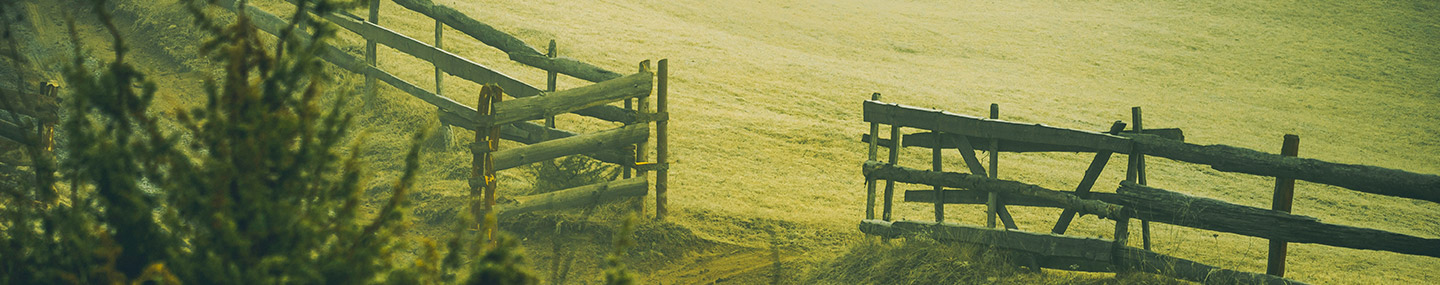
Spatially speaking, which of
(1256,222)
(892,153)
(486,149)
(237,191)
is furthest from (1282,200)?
(237,191)

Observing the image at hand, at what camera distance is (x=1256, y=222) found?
6438 millimetres

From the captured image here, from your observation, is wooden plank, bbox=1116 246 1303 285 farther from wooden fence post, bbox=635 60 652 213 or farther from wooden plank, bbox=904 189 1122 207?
wooden fence post, bbox=635 60 652 213

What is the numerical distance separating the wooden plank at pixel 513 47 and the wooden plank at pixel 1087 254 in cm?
333

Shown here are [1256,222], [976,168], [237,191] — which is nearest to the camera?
[237,191]

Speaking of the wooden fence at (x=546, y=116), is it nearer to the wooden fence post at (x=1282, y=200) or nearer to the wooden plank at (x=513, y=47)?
the wooden plank at (x=513, y=47)

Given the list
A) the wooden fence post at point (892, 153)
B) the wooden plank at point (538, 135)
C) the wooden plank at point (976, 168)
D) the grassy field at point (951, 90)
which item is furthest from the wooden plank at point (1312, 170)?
the wooden plank at point (538, 135)

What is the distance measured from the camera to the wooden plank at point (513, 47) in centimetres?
944

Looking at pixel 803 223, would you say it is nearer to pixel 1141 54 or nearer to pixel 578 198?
pixel 578 198

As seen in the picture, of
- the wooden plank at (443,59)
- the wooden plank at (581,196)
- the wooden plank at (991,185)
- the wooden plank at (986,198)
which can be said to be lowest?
the wooden plank at (581,196)

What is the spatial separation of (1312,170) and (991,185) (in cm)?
215

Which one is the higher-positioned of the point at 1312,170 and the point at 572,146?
the point at 1312,170

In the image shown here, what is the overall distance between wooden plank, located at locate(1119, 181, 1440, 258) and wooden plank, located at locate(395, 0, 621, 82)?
183 inches

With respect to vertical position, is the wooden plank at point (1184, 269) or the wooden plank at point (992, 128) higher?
the wooden plank at point (992, 128)

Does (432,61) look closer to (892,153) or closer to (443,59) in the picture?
(443,59)
